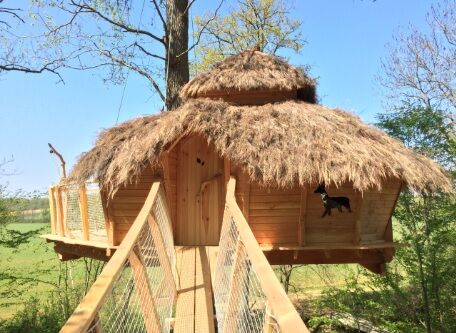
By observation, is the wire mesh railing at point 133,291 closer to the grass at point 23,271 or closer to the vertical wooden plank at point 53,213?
the vertical wooden plank at point 53,213

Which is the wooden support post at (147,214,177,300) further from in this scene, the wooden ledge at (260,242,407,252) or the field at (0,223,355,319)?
the field at (0,223,355,319)

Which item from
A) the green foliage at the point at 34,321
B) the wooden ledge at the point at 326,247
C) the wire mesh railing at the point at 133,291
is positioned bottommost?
the green foliage at the point at 34,321

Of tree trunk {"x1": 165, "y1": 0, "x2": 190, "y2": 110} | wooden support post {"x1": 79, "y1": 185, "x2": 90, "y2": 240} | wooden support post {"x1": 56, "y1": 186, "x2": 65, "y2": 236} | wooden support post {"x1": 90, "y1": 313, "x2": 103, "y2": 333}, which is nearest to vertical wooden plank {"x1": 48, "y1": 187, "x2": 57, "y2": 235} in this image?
wooden support post {"x1": 56, "y1": 186, "x2": 65, "y2": 236}

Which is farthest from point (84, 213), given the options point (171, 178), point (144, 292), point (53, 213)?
point (144, 292)

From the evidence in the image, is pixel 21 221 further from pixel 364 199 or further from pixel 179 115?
pixel 364 199

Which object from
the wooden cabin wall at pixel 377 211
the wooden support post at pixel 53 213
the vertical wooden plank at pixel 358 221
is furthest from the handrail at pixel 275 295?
the wooden support post at pixel 53 213

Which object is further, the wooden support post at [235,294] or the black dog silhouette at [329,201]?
the black dog silhouette at [329,201]

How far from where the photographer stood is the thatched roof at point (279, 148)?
18.8 ft

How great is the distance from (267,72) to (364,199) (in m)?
3.29

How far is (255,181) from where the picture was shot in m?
6.08

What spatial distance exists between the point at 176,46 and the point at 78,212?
4813 millimetres

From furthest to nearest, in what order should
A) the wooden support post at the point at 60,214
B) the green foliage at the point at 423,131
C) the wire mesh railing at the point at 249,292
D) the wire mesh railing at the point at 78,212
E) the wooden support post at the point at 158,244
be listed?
the green foliage at the point at 423,131 → the wooden support post at the point at 60,214 → the wire mesh railing at the point at 78,212 → the wooden support post at the point at 158,244 → the wire mesh railing at the point at 249,292

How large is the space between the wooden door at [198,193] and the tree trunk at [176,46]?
9.85 ft

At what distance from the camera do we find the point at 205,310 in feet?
12.9
